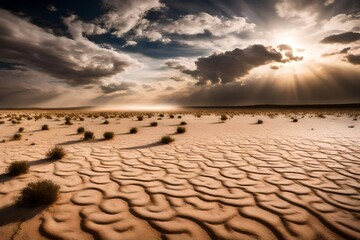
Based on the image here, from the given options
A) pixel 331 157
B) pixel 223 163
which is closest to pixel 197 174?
pixel 223 163

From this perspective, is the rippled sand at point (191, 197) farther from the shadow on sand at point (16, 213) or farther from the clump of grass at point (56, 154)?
the clump of grass at point (56, 154)

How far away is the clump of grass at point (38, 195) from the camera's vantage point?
10.6ft

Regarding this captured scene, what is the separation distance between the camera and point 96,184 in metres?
4.14

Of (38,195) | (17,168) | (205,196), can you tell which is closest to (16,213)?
(38,195)

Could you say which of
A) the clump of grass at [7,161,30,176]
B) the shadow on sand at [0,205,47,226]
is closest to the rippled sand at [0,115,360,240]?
the shadow on sand at [0,205,47,226]

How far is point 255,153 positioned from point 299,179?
2.28 metres

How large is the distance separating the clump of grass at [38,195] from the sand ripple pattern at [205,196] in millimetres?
187

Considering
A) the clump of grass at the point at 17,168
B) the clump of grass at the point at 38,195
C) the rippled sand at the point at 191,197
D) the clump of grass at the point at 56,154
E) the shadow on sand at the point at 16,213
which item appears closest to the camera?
the rippled sand at the point at 191,197

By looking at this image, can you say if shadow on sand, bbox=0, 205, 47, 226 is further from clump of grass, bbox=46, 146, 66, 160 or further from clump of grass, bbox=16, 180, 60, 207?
clump of grass, bbox=46, 146, 66, 160

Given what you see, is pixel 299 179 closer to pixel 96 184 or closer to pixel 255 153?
pixel 255 153

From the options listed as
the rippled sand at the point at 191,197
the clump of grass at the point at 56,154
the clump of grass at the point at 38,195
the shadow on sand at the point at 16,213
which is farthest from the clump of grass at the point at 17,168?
the shadow on sand at the point at 16,213

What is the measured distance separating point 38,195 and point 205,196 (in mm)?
2282

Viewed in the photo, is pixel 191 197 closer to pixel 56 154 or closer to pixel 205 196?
pixel 205 196

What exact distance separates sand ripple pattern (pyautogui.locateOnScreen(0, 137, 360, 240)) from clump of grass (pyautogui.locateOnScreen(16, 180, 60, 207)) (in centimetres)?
19
